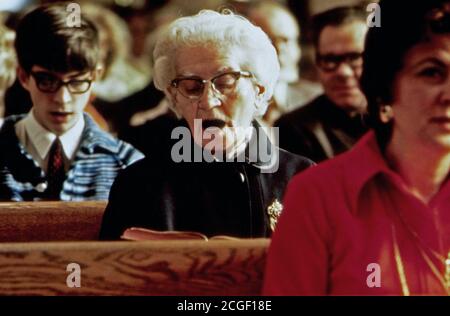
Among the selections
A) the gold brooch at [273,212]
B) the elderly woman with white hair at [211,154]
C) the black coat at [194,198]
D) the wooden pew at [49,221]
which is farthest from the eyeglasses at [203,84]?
the wooden pew at [49,221]

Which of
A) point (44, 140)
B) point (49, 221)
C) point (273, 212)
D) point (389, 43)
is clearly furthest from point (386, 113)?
point (44, 140)

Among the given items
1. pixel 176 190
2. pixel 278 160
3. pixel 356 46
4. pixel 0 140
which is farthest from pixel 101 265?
pixel 356 46

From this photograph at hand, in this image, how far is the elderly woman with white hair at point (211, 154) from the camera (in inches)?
69.6

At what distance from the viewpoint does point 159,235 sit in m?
1.69

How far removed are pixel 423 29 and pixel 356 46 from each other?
129 cm

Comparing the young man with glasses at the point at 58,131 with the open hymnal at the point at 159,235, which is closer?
the open hymnal at the point at 159,235

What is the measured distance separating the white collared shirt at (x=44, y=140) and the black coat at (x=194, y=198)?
0.69 m

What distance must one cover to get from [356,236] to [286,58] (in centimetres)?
151

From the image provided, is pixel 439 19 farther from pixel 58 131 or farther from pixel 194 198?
pixel 58 131

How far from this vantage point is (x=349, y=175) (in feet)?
4.42

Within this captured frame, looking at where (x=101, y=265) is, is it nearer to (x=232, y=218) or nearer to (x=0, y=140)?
(x=232, y=218)

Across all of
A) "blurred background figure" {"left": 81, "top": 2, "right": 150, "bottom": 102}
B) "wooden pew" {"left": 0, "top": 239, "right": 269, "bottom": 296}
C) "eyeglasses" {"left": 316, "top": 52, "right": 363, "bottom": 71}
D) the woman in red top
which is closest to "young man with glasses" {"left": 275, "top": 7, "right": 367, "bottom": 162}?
"eyeglasses" {"left": 316, "top": 52, "right": 363, "bottom": 71}

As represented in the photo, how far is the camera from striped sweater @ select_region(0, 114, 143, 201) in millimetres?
2400

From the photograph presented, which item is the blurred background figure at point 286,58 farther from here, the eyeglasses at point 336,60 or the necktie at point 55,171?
the necktie at point 55,171
